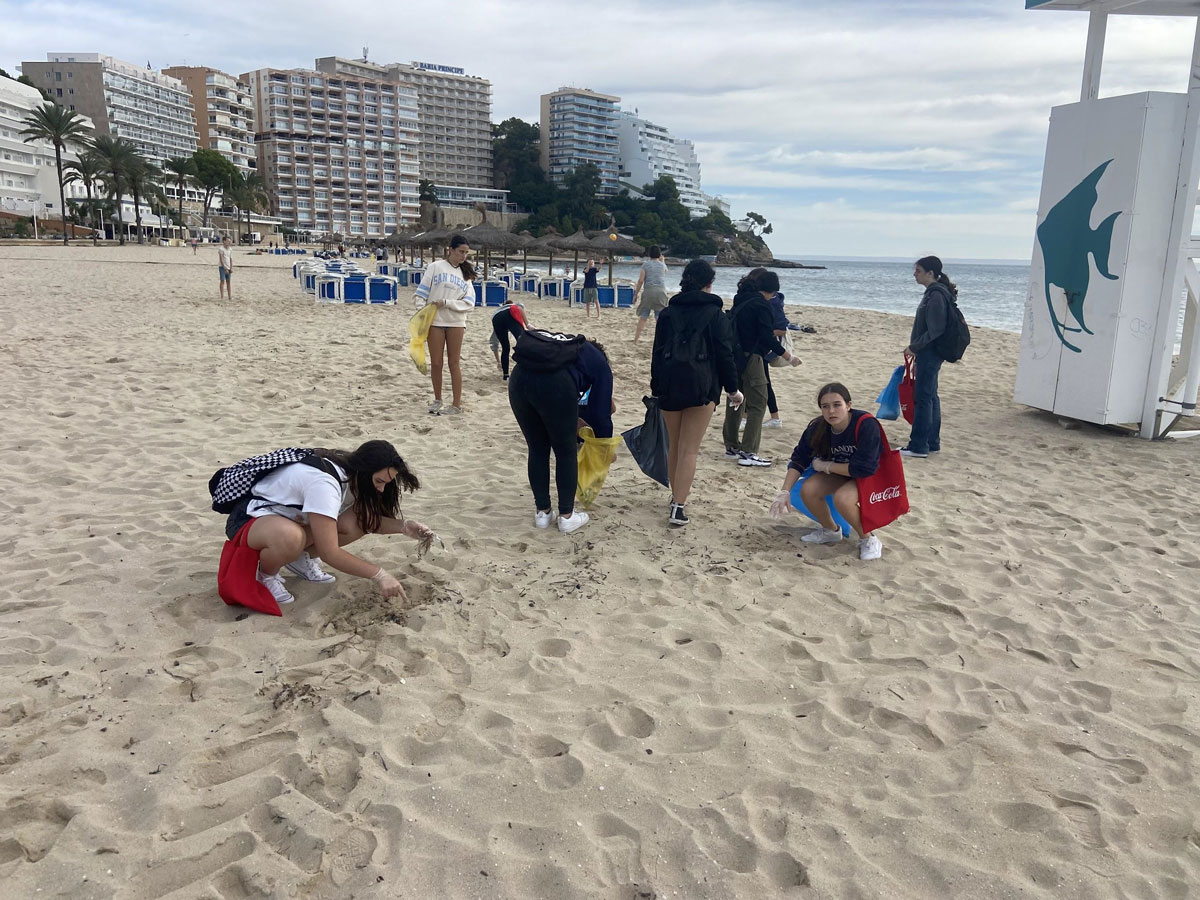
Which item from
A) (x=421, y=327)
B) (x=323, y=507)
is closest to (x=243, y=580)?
(x=323, y=507)

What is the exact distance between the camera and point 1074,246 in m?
6.91

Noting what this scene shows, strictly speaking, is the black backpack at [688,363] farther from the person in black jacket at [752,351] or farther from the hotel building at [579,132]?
the hotel building at [579,132]

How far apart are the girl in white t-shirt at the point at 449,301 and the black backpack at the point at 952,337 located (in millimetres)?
3852

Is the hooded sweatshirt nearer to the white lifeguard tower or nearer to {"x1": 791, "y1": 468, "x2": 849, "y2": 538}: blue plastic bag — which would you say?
{"x1": 791, "y1": 468, "x2": 849, "y2": 538}: blue plastic bag

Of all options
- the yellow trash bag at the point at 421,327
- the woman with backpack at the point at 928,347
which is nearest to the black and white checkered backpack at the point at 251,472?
the yellow trash bag at the point at 421,327

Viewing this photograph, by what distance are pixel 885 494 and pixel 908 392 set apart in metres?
2.71

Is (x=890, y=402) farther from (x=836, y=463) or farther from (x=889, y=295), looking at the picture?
(x=889, y=295)

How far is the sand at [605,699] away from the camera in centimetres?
209

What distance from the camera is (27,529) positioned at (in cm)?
406

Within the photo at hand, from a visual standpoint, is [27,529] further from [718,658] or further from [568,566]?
[718,658]

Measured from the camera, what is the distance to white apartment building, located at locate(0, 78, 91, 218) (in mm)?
59719

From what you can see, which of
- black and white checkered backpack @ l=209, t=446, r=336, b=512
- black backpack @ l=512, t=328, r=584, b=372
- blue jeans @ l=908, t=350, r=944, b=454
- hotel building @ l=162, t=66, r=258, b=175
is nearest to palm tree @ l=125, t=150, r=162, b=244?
hotel building @ l=162, t=66, r=258, b=175

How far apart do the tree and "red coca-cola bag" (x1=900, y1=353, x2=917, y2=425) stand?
86133 millimetres

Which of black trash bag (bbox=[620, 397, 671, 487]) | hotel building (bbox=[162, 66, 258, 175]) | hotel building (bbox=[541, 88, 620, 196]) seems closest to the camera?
black trash bag (bbox=[620, 397, 671, 487])
